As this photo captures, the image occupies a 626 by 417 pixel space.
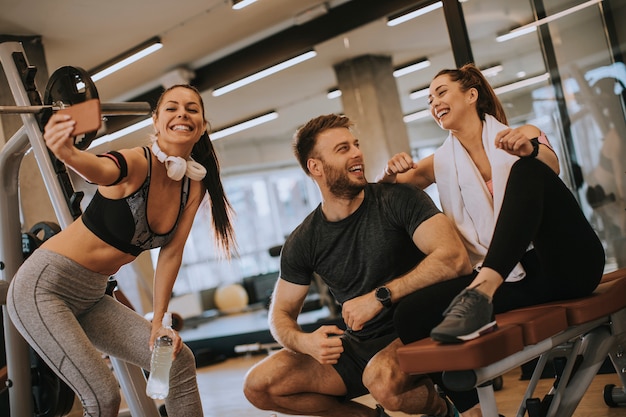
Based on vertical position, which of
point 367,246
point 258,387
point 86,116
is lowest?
point 258,387

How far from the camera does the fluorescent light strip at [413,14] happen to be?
4.73 meters

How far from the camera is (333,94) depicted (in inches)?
283

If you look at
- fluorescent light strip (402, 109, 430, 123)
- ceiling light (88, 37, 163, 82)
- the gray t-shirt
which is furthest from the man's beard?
fluorescent light strip (402, 109, 430, 123)

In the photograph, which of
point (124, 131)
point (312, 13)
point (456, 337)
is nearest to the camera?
point (456, 337)

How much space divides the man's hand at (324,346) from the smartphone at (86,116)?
0.85 meters

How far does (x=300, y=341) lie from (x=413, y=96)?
4.86 m

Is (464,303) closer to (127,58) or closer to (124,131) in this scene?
(127,58)

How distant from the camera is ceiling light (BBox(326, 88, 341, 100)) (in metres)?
7.05

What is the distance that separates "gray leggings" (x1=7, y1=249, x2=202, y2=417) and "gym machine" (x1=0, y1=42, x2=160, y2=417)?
13.1 inches

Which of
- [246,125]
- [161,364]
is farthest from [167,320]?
[246,125]

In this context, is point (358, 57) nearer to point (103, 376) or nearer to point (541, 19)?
point (541, 19)

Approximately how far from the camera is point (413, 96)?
650cm

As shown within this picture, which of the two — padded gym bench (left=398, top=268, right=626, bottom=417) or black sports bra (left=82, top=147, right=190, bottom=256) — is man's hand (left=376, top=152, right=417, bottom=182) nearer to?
padded gym bench (left=398, top=268, right=626, bottom=417)

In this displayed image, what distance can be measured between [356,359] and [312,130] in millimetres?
783
